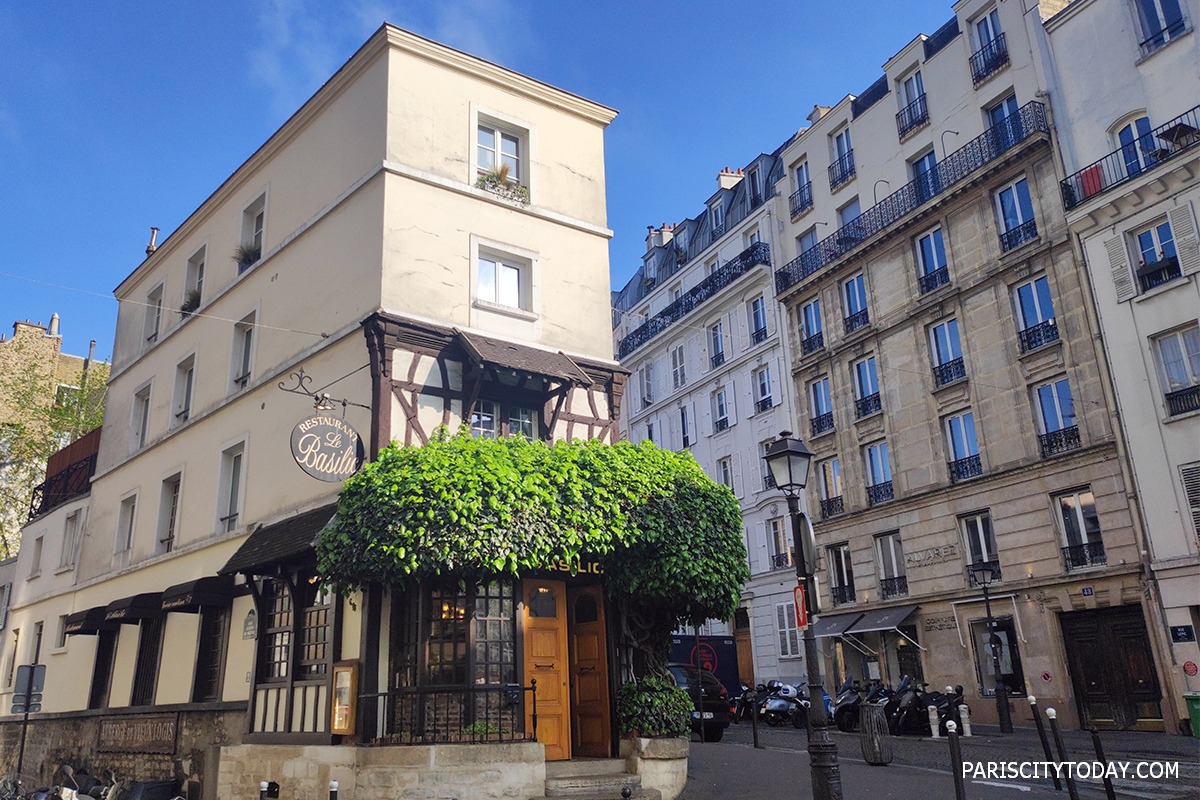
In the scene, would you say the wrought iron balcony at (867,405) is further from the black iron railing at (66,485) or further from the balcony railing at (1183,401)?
the black iron railing at (66,485)

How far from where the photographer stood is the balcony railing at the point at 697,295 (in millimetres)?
34281

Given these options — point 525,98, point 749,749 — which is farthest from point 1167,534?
point 525,98

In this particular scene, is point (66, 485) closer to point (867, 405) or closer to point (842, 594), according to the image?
point (842, 594)

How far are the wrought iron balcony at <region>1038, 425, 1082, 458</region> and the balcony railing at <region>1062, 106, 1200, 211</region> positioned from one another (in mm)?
5493

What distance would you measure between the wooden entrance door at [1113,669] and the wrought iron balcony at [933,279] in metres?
9.68

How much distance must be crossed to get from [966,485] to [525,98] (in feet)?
51.4

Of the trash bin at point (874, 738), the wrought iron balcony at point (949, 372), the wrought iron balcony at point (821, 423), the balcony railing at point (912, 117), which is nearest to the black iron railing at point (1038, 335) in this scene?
the wrought iron balcony at point (949, 372)

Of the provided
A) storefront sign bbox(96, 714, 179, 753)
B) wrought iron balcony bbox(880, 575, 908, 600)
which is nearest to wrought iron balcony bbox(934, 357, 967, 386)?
wrought iron balcony bbox(880, 575, 908, 600)

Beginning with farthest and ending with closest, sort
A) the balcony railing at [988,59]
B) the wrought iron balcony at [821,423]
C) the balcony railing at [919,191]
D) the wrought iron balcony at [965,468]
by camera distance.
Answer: the wrought iron balcony at [821,423], the balcony railing at [988,59], the wrought iron balcony at [965,468], the balcony railing at [919,191]

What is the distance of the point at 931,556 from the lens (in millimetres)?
24875

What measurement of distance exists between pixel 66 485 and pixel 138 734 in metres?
10.6

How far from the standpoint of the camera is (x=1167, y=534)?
19.3 meters

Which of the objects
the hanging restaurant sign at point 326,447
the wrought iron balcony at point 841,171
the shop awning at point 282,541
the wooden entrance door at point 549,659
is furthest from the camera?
the wrought iron balcony at point 841,171

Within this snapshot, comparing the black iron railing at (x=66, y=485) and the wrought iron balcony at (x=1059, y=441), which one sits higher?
the black iron railing at (x=66, y=485)
